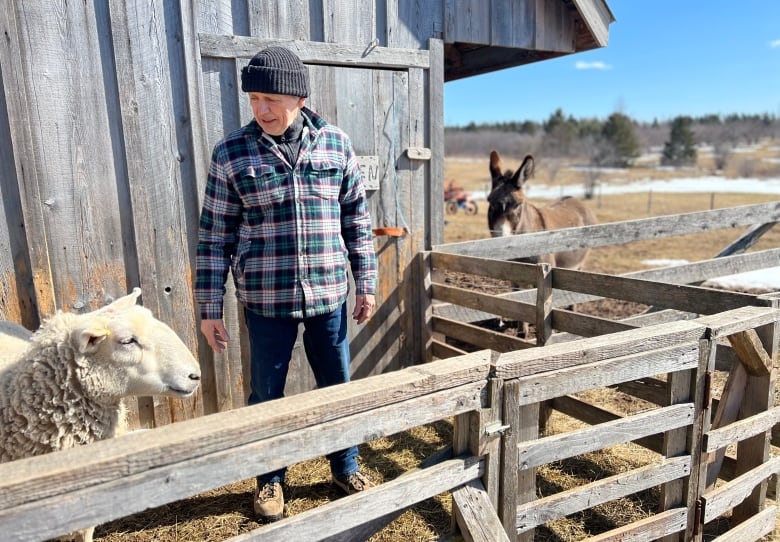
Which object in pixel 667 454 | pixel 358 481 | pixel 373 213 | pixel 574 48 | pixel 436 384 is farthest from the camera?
pixel 574 48

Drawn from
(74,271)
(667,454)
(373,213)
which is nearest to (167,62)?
(74,271)

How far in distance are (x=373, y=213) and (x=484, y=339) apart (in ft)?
4.54

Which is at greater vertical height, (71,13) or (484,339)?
(71,13)

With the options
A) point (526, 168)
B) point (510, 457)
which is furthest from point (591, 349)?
point (526, 168)

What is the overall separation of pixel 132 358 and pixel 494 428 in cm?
156

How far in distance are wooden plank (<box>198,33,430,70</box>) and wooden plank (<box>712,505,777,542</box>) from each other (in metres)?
3.75

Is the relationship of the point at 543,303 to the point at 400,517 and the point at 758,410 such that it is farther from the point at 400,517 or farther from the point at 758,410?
the point at 400,517

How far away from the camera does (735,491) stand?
2.72 meters

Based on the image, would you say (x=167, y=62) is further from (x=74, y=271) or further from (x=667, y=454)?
(x=667, y=454)

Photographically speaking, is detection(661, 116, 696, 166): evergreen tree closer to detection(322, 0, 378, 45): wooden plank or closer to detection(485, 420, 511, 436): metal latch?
detection(322, 0, 378, 45): wooden plank

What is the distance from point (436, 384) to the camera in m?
1.79

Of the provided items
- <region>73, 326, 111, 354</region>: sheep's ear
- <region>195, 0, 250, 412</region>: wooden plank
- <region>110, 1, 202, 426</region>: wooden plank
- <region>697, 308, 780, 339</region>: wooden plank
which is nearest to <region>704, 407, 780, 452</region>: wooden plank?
<region>697, 308, 780, 339</region>: wooden plank

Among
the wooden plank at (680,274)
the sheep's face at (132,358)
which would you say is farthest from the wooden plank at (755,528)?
the sheep's face at (132,358)

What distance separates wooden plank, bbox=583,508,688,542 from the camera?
7.67 ft
